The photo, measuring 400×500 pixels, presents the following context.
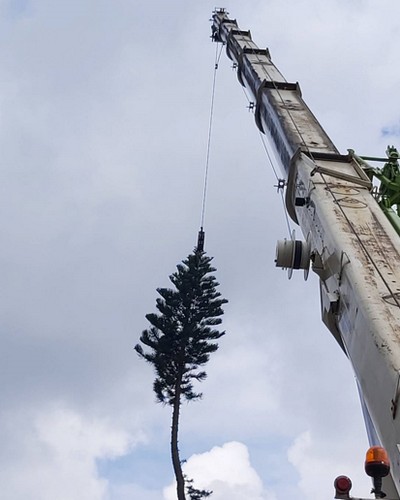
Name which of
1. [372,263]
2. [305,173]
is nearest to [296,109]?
[305,173]

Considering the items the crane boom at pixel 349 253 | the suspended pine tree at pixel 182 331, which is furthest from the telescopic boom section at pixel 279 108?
the suspended pine tree at pixel 182 331

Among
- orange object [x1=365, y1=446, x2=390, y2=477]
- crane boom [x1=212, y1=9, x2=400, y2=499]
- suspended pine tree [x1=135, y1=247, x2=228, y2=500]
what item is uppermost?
suspended pine tree [x1=135, y1=247, x2=228, y2=500]

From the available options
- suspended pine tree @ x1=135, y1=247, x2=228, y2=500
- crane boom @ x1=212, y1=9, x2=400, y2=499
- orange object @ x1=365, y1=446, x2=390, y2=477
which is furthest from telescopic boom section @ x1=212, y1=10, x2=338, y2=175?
suspended pine tree @ x1=135, y1=247, x2=228, y2=500

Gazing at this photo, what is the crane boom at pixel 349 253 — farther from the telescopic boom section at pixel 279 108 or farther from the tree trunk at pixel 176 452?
the tree trunk at pixel 176 452

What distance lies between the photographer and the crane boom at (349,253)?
13.3ft

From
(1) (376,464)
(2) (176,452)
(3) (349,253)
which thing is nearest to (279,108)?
(3) (349,253)

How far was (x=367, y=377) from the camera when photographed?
4.29 meters

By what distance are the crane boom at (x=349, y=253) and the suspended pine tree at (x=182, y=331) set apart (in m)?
12.8

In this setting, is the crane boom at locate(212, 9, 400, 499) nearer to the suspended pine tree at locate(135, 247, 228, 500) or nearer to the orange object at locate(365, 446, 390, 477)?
the orange object at locate(365, 446, 390, 477)

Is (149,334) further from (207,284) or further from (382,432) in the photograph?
(382,432)

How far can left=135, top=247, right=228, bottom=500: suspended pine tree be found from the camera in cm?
2033

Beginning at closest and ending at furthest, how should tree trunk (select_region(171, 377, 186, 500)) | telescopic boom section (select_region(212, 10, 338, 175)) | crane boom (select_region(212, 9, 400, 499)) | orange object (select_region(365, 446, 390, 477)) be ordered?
orange object (select_region(365, 446, 390, 477))
crane boom (select_region(212, 9, 400, 499))
telescopic boom section (select_region(212, 10, 338, 175))
tree trunk (select_region(171, 377, 186, 500))

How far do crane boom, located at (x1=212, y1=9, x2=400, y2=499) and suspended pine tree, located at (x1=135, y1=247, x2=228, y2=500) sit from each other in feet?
41.9

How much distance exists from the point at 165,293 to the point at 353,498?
63.6 ft
